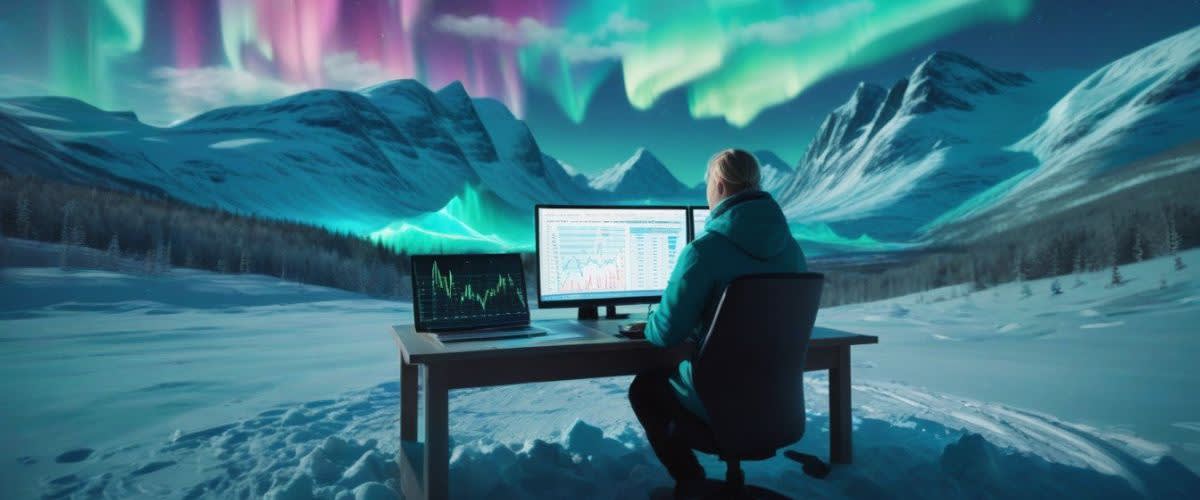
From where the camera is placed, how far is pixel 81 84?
169 inches

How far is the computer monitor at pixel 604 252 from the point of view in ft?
7.66

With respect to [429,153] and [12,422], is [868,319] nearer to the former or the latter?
[429,153]

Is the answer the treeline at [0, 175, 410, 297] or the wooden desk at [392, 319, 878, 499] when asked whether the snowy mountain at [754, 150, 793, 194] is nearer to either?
the treeline at [0, 175, 410, 297]

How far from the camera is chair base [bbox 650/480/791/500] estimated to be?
1.78 metres

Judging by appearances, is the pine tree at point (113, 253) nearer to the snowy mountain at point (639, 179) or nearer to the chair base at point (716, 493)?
the snowy mountain at point (639, 179)

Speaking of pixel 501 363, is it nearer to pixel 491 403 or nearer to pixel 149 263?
pixel 491 403

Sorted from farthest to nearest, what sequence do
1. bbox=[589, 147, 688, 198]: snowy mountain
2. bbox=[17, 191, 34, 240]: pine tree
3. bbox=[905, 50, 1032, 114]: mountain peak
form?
bbox=[589, 147, 688, 198]: snowy mountain, bbox=[905, 50, 1032, 114]: mountain peak, bbox=[17, 191, 34, 240]: pine tree

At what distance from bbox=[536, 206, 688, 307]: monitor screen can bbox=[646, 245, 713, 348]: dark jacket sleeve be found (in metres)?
0.78

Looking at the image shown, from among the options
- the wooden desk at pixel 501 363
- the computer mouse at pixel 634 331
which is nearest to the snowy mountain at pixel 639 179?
the wooden desk at pixel 501 363

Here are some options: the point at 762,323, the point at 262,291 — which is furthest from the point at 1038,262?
the point at 262,291

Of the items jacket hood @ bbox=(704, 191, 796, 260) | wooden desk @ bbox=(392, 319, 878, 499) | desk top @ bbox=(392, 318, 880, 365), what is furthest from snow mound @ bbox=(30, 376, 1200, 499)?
jacket hood @ bbox=(704, 191, 796, 260)

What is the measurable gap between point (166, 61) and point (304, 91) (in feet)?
2.96

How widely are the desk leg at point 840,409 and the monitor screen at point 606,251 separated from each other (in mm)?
A: 734

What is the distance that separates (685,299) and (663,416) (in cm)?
44
